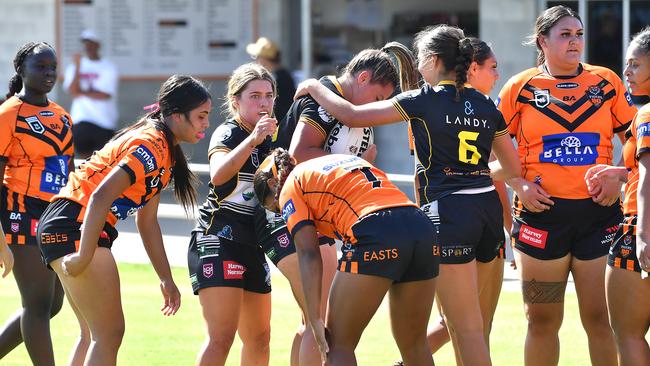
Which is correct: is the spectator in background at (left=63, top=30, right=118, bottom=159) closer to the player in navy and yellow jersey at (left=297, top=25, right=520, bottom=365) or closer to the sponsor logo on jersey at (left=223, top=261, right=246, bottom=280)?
the sponsor logo on jersey at (left=223, top=261, right=246, bottom=280)

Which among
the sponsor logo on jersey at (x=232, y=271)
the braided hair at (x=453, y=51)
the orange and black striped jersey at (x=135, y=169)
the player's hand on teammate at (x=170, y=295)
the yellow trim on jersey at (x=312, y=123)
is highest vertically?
the braided hair at (x=453, y=51)

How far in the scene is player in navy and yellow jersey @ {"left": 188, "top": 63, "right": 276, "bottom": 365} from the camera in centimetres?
627

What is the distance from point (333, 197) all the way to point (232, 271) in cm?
104

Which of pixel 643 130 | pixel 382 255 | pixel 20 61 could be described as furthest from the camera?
pixel 20 61

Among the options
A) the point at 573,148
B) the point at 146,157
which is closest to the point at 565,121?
the point at 573,148

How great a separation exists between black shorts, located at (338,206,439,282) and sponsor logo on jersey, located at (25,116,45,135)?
234cm

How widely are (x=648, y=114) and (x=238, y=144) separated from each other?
7.17ft

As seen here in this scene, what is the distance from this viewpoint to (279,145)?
6875 mm

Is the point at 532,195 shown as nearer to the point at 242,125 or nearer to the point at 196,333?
the point at 242,125

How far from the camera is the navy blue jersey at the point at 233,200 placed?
255 inches

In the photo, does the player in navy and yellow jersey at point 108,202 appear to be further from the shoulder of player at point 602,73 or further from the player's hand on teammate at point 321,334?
the shoulder of player at point 602,73

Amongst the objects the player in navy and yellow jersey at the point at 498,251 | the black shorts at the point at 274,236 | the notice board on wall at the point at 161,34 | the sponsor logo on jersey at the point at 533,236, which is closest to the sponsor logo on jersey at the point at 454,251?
the player in navy and yellow jersey at the point at 498,251

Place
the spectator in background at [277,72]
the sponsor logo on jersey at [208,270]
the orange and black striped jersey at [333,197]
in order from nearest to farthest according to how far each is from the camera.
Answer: the orange and black striped jersey at [333,197]
the sponsor logo on jersey at [208,270]
the spectator in background at [277,72]

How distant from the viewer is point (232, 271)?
20.8 feet
